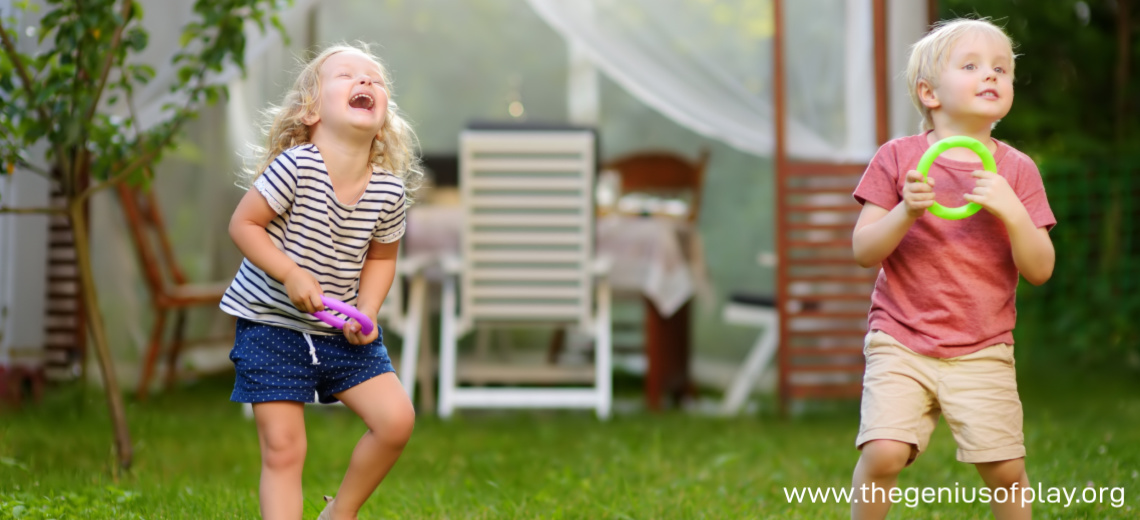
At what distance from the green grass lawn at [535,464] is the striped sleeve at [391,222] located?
677 millimetres

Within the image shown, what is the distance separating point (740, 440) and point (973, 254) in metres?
1.76

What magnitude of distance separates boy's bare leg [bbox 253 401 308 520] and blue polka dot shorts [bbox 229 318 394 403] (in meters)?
0.03

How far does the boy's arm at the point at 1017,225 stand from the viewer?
169cm

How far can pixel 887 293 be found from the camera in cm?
189

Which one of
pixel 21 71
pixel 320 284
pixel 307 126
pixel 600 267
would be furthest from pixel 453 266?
pixel 320 284

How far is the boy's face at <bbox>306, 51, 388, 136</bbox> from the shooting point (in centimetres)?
187

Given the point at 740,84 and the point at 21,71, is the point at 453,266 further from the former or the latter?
the point at 21,71

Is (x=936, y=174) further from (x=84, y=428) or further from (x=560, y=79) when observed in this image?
(x=560, y=79)

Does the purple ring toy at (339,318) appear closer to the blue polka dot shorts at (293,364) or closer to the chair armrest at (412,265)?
the blue polka dot shorts at (293,364)

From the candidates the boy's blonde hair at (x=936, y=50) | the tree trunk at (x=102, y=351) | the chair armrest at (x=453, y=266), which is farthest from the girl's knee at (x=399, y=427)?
the chair armrest at (x=453, y=266)

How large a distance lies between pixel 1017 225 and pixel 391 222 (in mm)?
1065

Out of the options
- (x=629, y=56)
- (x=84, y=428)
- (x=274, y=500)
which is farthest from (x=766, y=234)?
(x=274, y=500)

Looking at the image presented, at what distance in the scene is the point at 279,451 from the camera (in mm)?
1841

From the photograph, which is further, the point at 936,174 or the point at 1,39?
the point at 1,39
